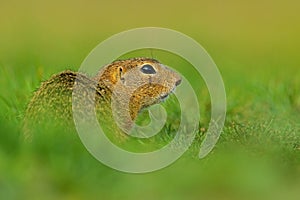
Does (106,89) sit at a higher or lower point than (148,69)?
lower

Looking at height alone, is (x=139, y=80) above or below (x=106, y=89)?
above

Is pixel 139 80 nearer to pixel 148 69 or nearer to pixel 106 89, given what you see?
pixel 148 69

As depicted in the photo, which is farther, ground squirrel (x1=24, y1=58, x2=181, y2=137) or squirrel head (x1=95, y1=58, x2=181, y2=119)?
squirrel head (x1=95, y1=58, x2=181, y2=119)

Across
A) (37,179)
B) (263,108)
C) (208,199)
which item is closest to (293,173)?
(208,199)

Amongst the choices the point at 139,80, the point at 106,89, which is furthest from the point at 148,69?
the point at 106,89

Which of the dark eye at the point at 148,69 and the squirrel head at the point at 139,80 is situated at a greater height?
the dark eye at the point at 148,69

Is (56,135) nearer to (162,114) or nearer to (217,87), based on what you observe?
(162,114)

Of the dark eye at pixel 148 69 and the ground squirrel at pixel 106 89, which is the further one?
the dark eye at pixel 148 69

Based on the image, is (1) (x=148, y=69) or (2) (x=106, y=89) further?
(1) (x=148, y=69)

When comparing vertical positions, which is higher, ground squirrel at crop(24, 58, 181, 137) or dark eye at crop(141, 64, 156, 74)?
dark eye at crop(141, 64, 156, 74)
